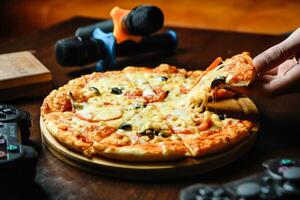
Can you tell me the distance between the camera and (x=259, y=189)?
82 centimetres

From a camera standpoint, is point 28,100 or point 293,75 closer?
point 293,75

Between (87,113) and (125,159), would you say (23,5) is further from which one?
(125,159)

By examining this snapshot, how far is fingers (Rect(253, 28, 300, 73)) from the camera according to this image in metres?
1.18

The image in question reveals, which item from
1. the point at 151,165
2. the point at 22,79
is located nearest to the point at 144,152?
the point at 151,165

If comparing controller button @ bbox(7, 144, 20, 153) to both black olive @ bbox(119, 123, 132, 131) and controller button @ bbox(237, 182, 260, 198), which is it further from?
controller button @ bbox(237, 182, 260, 198)

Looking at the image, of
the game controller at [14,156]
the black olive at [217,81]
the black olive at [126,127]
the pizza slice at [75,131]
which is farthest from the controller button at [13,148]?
the black olive at [217,81]

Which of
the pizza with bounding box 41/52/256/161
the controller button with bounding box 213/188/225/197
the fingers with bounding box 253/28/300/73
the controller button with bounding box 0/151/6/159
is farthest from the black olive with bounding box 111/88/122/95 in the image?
the controller button with bounding box 213/188/225/197

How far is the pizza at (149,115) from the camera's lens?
3.47ft

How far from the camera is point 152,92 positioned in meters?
1.35

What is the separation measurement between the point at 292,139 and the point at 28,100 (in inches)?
28.5

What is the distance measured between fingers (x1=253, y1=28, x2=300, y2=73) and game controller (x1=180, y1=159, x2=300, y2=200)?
40 centimetres

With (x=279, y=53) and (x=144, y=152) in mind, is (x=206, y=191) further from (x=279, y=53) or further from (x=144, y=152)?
(x=279, y=53)

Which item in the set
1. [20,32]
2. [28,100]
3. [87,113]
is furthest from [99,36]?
[20,32]

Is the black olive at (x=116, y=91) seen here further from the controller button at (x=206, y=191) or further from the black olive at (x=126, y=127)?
the controller button at (x=206, y=191)
